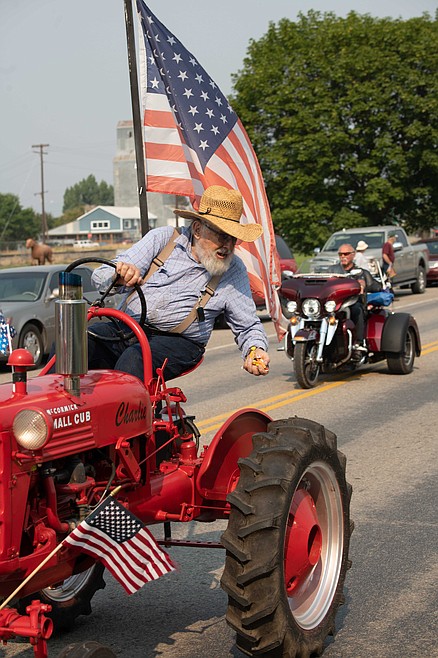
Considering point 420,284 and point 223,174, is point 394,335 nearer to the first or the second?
point 223,174

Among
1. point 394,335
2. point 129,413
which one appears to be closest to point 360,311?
point 394,335

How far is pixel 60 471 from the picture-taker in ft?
13.4

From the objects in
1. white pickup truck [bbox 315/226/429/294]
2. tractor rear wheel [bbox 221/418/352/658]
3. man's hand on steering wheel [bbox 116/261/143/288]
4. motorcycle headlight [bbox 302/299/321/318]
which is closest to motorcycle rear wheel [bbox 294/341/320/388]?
motorcycle headlight [bbox 302/299/321/318]

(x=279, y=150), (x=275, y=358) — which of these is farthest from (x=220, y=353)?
(x=279, y=150)

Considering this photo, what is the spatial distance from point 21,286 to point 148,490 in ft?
45.6

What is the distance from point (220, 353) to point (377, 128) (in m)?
33.5

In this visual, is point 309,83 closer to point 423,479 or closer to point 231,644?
point 423,479

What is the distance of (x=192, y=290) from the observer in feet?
17.8

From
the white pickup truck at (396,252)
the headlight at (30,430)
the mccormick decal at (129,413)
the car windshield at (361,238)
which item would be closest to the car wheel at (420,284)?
the white pickup truck at (396,252)

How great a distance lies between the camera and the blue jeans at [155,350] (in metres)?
5.21

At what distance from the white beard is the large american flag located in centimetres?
351

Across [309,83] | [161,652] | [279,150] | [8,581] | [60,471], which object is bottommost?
[161,652]

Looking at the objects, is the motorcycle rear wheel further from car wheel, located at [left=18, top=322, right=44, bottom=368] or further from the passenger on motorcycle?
car wheel, located at [left=18, top=322, right=44, bottom=368]

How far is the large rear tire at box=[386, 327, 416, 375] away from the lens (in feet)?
47.6
